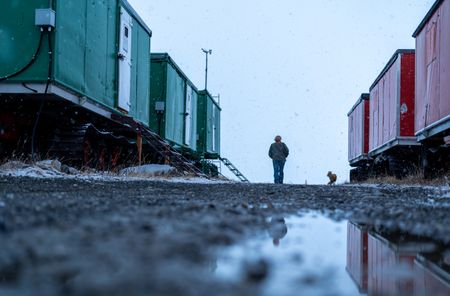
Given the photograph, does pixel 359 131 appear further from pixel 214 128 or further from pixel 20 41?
pixel 20 41

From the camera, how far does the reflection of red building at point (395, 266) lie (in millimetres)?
1051

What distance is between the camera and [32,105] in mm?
8984

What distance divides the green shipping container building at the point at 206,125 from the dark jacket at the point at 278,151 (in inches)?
303

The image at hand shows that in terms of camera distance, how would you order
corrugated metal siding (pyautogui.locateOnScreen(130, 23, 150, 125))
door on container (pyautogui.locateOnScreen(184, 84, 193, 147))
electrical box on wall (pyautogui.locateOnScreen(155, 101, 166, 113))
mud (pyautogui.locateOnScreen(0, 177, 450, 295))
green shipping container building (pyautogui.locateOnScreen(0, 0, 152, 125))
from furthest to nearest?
door on container (pyautogui.locateOnScreen(184, 84, 193, 147)) < electrical box on wall (pyautogui.locateOnScreen(155, 101, 166, 113)) < corrugated metal siding (pyautogui.locateOnScreen(130, 23, 150, 125)) < green shipping container building (pyautogui.locateOnScreen(0, 0, 152, 125)) < mud (pyautogui.locateOnScreen(0, 177, 450, 295))

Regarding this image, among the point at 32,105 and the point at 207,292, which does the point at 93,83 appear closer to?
the point at 32,105

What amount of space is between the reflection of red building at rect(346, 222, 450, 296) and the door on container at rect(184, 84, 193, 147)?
56.4ft

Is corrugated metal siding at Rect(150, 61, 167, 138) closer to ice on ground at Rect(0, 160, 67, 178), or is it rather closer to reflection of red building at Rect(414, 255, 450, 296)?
ice on ground at Rect(0, 160, 67, 178)

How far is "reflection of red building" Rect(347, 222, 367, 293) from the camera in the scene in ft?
3.71

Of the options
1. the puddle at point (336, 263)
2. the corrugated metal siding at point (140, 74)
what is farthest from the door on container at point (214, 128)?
the puddle at point (336, 263)

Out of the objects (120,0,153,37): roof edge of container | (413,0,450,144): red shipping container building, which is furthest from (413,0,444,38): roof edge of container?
(120,0,153,37): roof edge of container

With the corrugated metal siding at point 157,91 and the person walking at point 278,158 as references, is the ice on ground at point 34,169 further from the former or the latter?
the person walking at point 278,158

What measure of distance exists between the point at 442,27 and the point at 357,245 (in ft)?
31.1

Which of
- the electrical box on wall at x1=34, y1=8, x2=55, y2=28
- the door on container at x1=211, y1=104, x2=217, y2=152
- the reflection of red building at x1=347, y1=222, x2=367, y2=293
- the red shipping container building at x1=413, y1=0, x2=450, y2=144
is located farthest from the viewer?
the door on container at x1=211, y1=104, x2=217, y2=152

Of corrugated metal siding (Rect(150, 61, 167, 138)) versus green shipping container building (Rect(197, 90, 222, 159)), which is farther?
green shipping container building (Rect(197, 90, 222, 159))
